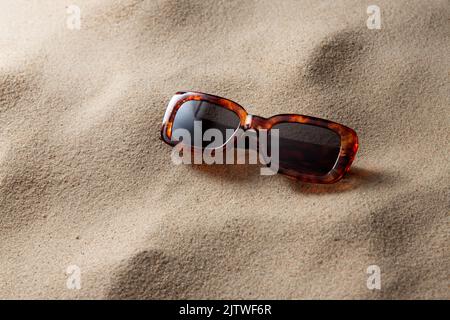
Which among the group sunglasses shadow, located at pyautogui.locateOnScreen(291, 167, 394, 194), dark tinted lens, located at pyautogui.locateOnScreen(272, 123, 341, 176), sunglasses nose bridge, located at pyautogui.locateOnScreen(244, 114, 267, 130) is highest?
sunglasses nose bridge, located at pyautogui.locateOnScreen(244, 114, 267, 130)

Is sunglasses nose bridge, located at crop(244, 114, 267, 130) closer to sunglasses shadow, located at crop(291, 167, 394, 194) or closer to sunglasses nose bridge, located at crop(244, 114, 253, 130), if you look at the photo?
sunglasses nose bridge, located at crop(244, 114, 253, 130)

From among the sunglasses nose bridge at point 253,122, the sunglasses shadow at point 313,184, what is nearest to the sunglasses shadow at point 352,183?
the sunglasses shadow at point 313,184

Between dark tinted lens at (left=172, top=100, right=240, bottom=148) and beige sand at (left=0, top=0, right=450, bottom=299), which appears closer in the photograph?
beige sand at (left=0, top=0, right=450, bottom=299)

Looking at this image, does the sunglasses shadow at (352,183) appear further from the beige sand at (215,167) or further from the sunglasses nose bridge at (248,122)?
the sunglasses nose bridge at (248,122)

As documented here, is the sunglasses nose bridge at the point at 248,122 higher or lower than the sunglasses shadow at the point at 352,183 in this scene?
higher

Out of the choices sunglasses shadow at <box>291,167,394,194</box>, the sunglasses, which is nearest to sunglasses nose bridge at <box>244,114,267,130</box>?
the sunglasses

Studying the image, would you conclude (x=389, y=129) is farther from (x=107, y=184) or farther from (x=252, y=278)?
(x=107, y=184)
